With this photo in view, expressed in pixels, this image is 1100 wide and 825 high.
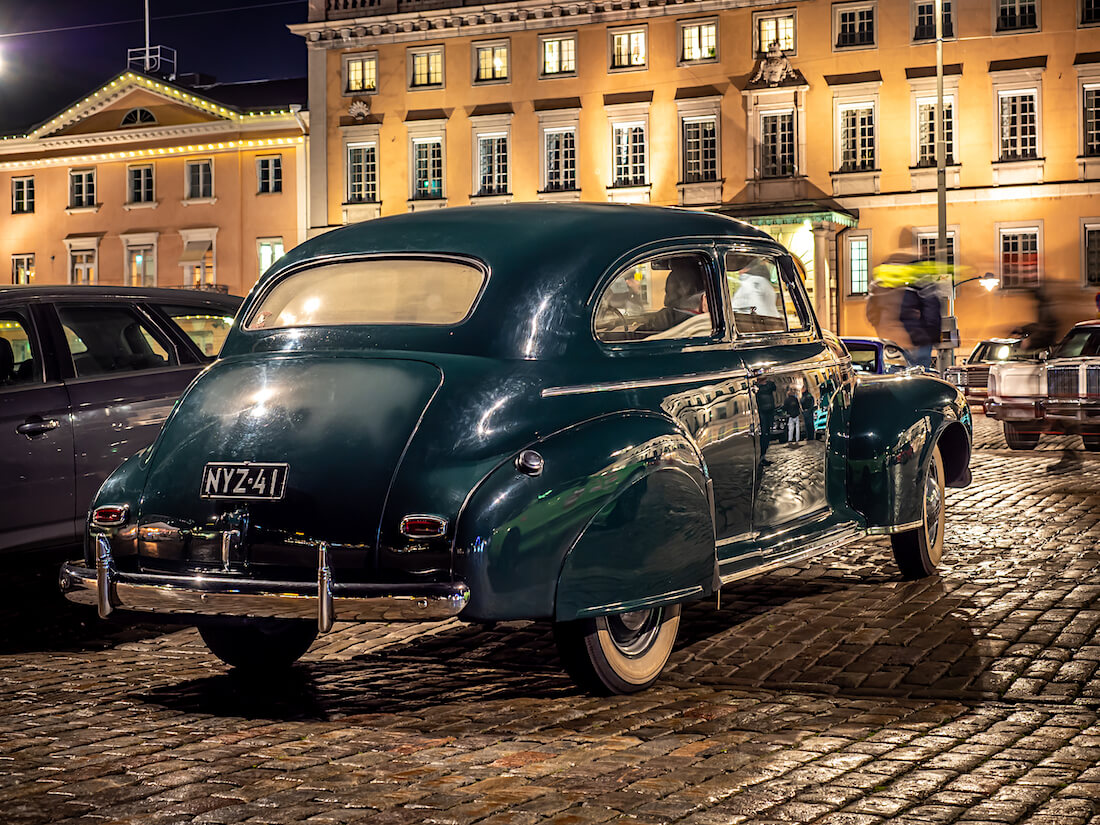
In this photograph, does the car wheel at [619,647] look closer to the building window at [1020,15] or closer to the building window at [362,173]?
the building window at [1020,15]

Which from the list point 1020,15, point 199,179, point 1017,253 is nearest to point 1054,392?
point 1017,253

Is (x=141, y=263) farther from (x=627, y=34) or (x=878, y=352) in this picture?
(x=878, y=352)

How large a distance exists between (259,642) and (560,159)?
1797 inches

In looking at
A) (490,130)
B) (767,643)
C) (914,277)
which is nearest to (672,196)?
(490,130)

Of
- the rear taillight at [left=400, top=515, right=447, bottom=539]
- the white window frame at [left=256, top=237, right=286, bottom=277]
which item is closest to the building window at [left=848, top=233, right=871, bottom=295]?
A: the white window frame at [left=256, top=237, right=286, bottom=277]

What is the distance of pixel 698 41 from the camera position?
162 feet

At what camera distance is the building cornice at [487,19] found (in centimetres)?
4962

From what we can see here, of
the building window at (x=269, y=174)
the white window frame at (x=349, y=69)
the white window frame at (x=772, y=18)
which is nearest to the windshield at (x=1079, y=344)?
the white window frame at (x=772, y=18)

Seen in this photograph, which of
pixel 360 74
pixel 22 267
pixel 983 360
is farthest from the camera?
pixel 22 267

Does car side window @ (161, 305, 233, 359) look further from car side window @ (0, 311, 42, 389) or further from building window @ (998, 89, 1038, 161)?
building window @ (998, 89, 1038, 161)

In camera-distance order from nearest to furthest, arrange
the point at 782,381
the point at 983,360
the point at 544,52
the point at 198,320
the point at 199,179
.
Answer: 1. the point at 782,381
2. the point at 198,320
3. the point at 983,360
4. the point at 544,52
5. the point at 199,179

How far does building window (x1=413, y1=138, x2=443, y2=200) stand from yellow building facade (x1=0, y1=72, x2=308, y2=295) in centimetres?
428

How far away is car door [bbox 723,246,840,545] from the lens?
277 inches

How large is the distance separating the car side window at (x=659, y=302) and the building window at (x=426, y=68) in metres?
47.5
